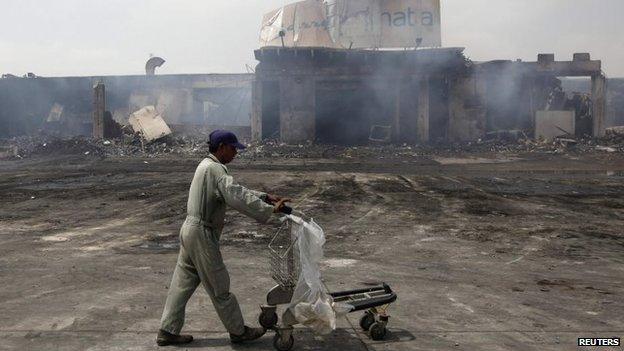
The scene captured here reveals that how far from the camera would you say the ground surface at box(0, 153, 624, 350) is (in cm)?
423

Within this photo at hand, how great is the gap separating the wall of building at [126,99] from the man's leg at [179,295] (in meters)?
26.7

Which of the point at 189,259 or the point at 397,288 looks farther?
the point at 397,288

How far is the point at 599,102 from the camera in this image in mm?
25484

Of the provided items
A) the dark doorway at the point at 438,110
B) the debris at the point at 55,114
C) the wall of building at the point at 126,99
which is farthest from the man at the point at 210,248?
the debris at the point at 55,114

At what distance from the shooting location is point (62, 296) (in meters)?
5.11

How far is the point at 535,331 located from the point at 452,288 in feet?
4.17

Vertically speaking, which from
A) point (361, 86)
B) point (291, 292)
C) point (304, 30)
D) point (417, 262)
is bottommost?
point (417, 262)

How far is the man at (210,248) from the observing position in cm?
383

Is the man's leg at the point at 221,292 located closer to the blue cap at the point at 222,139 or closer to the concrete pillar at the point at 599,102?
the blue cap at the point at 222,139

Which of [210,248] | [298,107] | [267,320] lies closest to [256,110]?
[298,107]

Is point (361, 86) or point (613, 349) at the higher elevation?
point (361, 86)

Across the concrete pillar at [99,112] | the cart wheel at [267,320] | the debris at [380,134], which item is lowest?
the cart wheel at [267,320]

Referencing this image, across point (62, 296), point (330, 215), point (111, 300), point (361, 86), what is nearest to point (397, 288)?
point (111, 300)

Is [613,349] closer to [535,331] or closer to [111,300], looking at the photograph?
A: [535,331]
